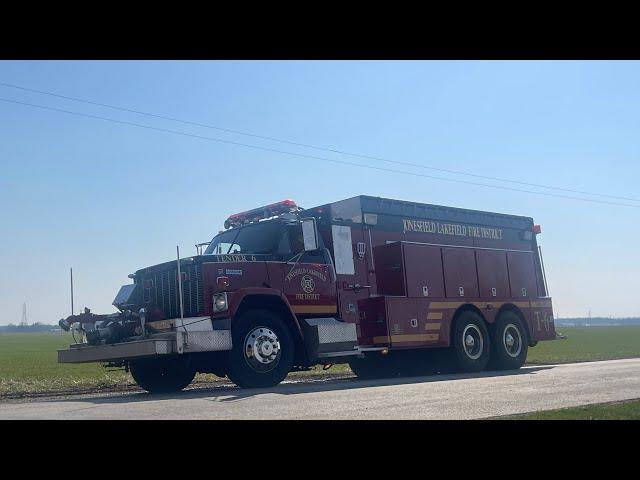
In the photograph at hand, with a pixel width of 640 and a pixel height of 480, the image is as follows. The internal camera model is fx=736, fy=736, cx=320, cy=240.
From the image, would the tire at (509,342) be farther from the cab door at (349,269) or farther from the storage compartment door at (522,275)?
the cab door at (349,269)

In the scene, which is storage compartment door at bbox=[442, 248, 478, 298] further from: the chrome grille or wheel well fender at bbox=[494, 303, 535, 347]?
the chrome grille

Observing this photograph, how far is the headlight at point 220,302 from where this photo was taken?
1132 centimetres

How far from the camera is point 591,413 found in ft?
25.4

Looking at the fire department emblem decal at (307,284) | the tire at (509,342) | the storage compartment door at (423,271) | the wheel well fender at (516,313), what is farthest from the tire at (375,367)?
the fire department emblem decal at (307,284)

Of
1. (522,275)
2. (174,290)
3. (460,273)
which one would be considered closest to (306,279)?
(174,290)

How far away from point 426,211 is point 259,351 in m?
6.12

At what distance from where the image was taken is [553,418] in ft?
23.9

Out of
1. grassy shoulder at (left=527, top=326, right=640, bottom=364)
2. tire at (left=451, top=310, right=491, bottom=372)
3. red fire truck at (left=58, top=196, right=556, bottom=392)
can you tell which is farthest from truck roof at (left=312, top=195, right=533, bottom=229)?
grassy shoulder at (left=527, top=326, right=640, bottom=364)

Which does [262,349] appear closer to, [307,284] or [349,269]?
[307,284]

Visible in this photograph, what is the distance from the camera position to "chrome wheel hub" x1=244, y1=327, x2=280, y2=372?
38.0 feet

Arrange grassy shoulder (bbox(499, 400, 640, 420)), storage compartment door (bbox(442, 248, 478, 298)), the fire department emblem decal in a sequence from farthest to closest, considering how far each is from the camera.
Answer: storage compartment door (bbox(442, 248, 478, 298)), the fire department emblem decal, grassy shoulder (bbox(499, 400, 640, 420))
